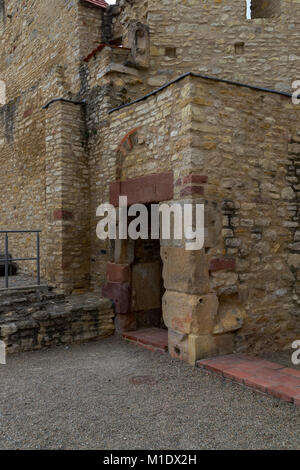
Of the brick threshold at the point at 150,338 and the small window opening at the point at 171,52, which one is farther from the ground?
the small window opening at the point at 171,52

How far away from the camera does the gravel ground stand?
3014 millimetres

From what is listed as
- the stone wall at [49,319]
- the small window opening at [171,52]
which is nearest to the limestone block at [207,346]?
the stone wall at [49,319]

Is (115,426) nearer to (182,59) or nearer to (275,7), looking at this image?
(182,59)

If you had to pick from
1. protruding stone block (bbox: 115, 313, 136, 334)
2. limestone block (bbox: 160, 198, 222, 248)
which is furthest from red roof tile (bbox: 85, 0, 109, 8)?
protruding stone block (bbox: 115, 313, 136, 334)

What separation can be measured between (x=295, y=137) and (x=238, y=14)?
3263 mm

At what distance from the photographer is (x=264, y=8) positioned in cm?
784

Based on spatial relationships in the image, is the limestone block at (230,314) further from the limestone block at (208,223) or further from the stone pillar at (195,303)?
the limestone block at (208,223)

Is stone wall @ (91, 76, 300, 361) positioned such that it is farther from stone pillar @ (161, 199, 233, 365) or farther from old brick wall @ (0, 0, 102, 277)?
old brick wall @ (0, 0, 102, 277)

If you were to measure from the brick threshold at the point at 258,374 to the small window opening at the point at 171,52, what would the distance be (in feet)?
17.7

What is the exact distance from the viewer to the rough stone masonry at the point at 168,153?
4.81 meters

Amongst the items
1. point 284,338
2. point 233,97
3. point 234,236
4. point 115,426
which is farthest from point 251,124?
point 115,426

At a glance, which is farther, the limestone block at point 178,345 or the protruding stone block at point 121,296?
the protruding stone block at point 121,296

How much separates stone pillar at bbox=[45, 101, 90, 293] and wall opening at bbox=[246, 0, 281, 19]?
4.10 metres

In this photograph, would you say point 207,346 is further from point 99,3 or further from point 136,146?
point 99,3
